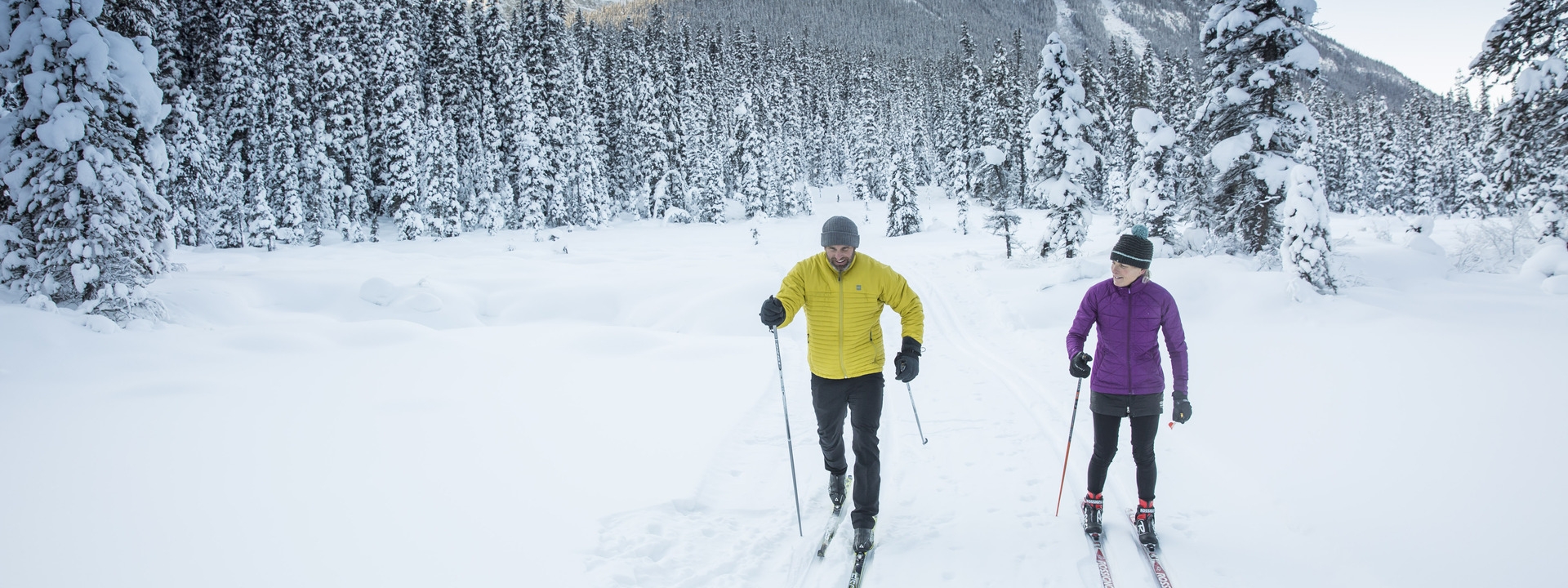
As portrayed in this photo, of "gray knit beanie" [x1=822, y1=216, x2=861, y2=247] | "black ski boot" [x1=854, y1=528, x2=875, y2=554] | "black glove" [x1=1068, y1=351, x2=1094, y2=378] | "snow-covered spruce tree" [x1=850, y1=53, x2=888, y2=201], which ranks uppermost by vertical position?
"snow-covered spruce tree" [x1=850, y1=53, x2=888, y2=201]

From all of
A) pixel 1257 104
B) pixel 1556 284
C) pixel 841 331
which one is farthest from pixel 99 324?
pixel 1556 284

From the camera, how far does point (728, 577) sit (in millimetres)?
4000

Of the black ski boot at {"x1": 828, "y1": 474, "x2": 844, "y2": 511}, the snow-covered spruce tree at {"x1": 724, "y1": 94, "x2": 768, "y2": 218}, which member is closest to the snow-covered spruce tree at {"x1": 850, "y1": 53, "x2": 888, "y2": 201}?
the snow-covered spruce tree at {"x1": 724, "y1": 94, "x2": 768, "y2": 218}

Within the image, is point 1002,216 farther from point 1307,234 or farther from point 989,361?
point 989,361

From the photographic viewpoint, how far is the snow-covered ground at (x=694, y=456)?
155 inches

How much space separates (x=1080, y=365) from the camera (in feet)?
13.7

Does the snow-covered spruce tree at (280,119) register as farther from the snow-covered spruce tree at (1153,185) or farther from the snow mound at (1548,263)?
the snow mound at (1548,263)

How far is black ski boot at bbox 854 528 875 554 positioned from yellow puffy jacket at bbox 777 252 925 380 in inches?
42.5

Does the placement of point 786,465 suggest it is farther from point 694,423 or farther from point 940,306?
point 940,306

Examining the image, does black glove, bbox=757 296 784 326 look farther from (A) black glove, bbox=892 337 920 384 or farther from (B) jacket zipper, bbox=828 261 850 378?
(A) black glove, bbox=892 337 920 384

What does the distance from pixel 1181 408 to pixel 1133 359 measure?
44 cm

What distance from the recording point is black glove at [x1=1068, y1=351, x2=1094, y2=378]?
4.13m

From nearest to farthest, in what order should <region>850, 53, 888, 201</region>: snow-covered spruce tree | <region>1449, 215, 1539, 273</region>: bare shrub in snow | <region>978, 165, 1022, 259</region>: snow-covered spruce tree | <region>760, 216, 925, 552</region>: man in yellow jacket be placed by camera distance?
<region>760, 216, 925, 552</region>: man in yellow jacket, <region>1449, 215, 1539, 273</region>: bare shrub in snow, <region>978, 165, 1022, 259</region>: snow-covered spruce tree, <region>850, 53, 888, 201</region>: snow-covered spruce tree

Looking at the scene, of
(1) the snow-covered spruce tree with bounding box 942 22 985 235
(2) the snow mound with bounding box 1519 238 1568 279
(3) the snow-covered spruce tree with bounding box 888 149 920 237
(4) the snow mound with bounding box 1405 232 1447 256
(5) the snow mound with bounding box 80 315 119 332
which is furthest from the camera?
(1) the snow-covered spruce tree with bounding box 942 22 985 235
